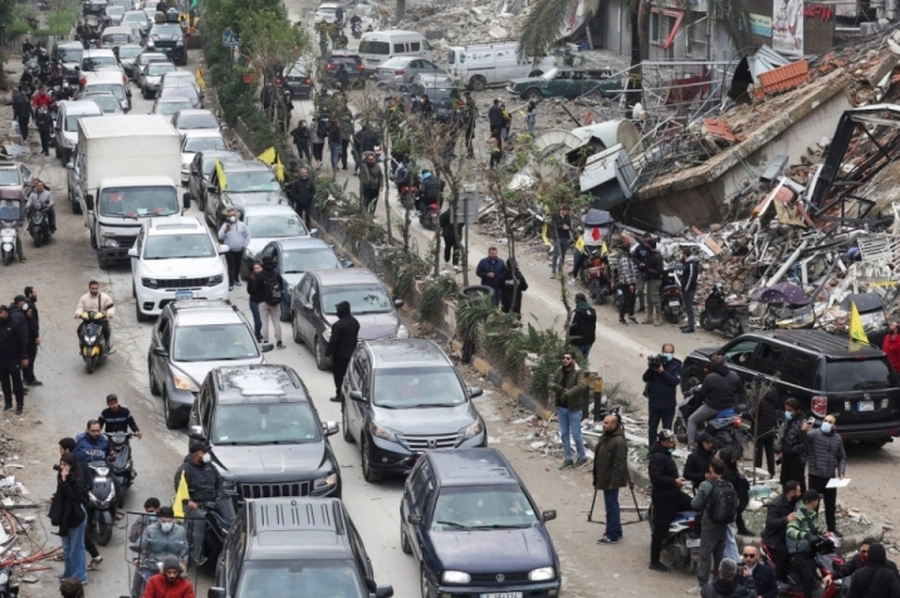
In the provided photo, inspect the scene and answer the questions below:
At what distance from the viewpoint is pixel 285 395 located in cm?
1866

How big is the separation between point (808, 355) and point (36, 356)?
491 inches

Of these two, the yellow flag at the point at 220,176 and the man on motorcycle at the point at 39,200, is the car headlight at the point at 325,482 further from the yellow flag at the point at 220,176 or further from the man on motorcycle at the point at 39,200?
the man on motorcycle at the point at 39,200

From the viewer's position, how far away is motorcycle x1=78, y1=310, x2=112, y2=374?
2439 centimetres

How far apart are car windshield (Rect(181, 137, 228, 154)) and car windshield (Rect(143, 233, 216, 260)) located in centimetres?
1316

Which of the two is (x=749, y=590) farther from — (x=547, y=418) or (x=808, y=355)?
(x=547, y=418)

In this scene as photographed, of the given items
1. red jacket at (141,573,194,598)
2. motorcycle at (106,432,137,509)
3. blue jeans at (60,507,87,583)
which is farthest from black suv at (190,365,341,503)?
red jacket at (141,573,194,598)

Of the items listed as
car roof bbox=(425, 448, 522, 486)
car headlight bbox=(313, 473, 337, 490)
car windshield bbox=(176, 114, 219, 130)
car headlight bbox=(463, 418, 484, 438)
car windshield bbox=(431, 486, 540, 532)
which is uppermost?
car windshield bbox=(176, 114, 219, 130)

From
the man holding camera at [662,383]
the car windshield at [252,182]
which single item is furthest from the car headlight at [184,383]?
the car windshield at [252,182]

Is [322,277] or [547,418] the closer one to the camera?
[547,418]

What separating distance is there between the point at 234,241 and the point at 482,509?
48.8ft

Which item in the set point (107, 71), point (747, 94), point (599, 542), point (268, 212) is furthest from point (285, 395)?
point (107, 71)

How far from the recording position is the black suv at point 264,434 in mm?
17000

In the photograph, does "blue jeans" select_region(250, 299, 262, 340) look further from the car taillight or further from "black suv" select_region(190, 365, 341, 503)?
the car taillight

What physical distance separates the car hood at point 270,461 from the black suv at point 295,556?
9.03 feet
